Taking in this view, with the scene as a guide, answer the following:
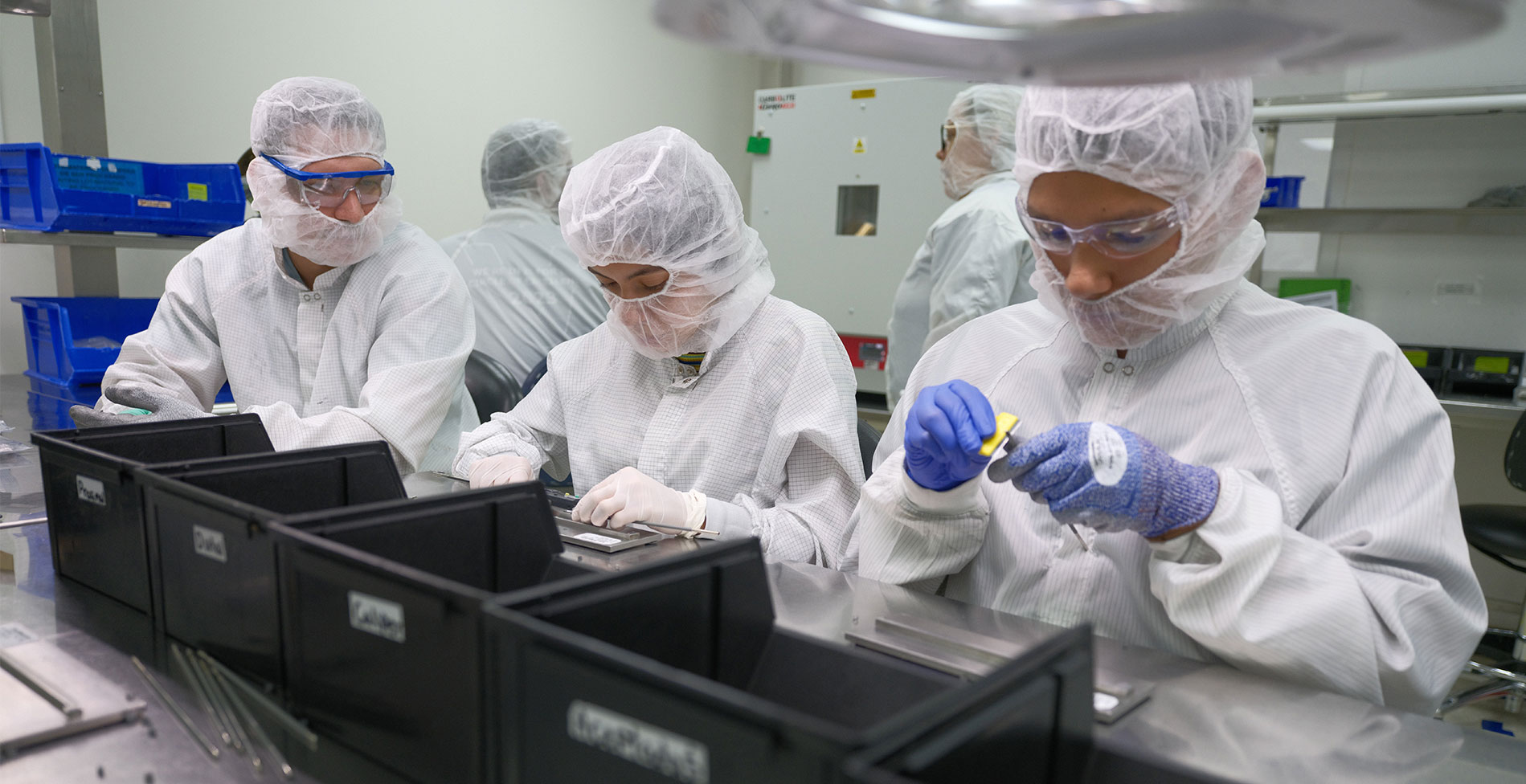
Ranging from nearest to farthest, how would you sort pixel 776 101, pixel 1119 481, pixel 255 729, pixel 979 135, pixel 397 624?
1. pixel 397 624
2. pixel 255 729
3. pixel 1119 481
4. pixel 979 135
5. pixel 776 101

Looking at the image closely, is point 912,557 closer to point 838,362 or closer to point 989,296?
point 838,362

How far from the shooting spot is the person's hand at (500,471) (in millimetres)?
1444

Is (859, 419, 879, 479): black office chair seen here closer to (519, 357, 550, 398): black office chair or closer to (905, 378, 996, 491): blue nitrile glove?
(905, 378, 996, 491): blue nitrile glove

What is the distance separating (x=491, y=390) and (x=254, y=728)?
4.56 feet

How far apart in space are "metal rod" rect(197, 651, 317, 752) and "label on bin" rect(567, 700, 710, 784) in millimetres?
307

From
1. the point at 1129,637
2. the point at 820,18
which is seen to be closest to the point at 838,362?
the point at 1129,637

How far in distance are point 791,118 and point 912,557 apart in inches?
125

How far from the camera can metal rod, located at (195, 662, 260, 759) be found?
73 centimetres

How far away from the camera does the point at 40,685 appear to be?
2.62 ft

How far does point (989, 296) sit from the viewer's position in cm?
267

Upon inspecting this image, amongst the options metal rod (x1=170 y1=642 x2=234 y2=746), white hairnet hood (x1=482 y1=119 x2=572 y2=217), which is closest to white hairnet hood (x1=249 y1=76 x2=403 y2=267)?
metal rod (x1=170 y1=642 x2=234 y2=746)

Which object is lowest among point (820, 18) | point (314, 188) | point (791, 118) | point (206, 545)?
point (206, 545)

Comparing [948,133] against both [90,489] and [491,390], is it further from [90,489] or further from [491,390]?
[90,489]

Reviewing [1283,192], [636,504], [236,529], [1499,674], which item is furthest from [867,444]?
[1283,192]
